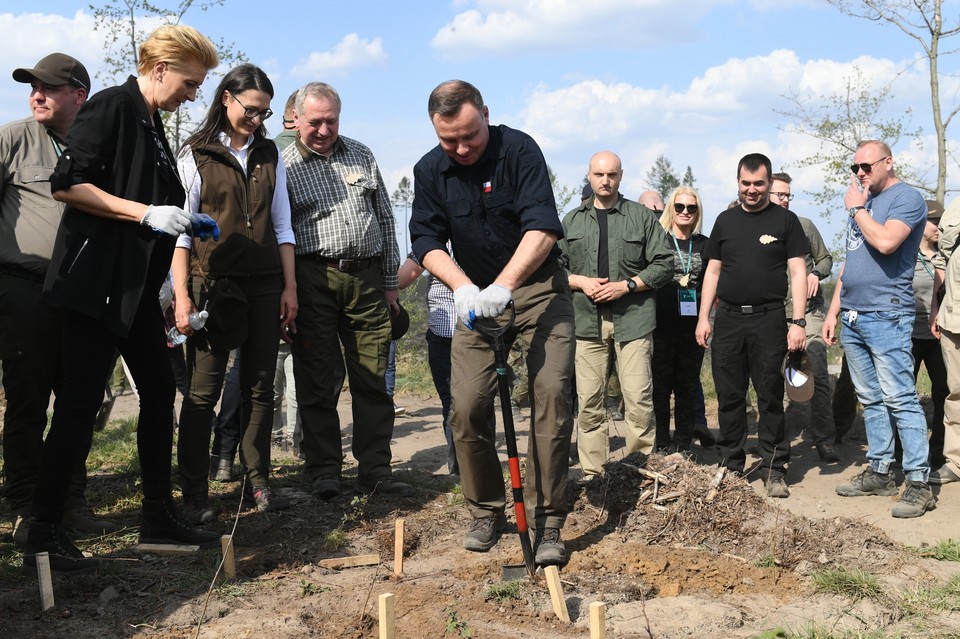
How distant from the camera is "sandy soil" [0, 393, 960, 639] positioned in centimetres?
380

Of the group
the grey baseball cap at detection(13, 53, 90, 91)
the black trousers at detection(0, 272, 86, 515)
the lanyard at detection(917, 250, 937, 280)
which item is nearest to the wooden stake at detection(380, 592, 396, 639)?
the black trousers at detection(0, 272, 86, 515)

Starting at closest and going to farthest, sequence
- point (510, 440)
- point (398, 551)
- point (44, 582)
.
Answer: point (44, 582), point (510, 440), point (398, 551)

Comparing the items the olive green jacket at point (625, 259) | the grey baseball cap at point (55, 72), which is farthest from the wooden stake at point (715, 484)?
the grey baseball cap at point (55, 72)

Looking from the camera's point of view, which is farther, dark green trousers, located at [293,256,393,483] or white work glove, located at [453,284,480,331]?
dark green trousers, located at [293,256,393,483]

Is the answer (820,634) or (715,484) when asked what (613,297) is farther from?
(820,634)

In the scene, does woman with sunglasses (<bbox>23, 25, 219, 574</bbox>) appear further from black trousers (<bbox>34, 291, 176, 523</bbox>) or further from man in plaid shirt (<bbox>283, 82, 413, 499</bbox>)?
man in plaid shirt (<bbox>283, 82, 413, 499</bbox>)

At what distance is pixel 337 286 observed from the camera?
5.73 metres

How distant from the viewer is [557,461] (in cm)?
470

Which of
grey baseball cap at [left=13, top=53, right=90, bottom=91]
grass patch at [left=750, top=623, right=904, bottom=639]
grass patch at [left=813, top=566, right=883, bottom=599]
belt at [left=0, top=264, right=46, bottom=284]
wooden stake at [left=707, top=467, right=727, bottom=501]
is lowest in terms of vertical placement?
grass patch at [left=813, top=566, right=883, bottom=599]

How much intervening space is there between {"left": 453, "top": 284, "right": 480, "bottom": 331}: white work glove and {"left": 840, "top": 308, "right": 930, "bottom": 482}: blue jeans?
9.91 feet

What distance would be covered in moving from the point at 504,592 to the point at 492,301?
4.21 feet

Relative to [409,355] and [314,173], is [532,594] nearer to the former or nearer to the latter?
[314,173]

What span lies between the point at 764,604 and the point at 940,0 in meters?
11.4

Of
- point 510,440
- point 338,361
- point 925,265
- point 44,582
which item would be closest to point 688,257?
point 925,265
